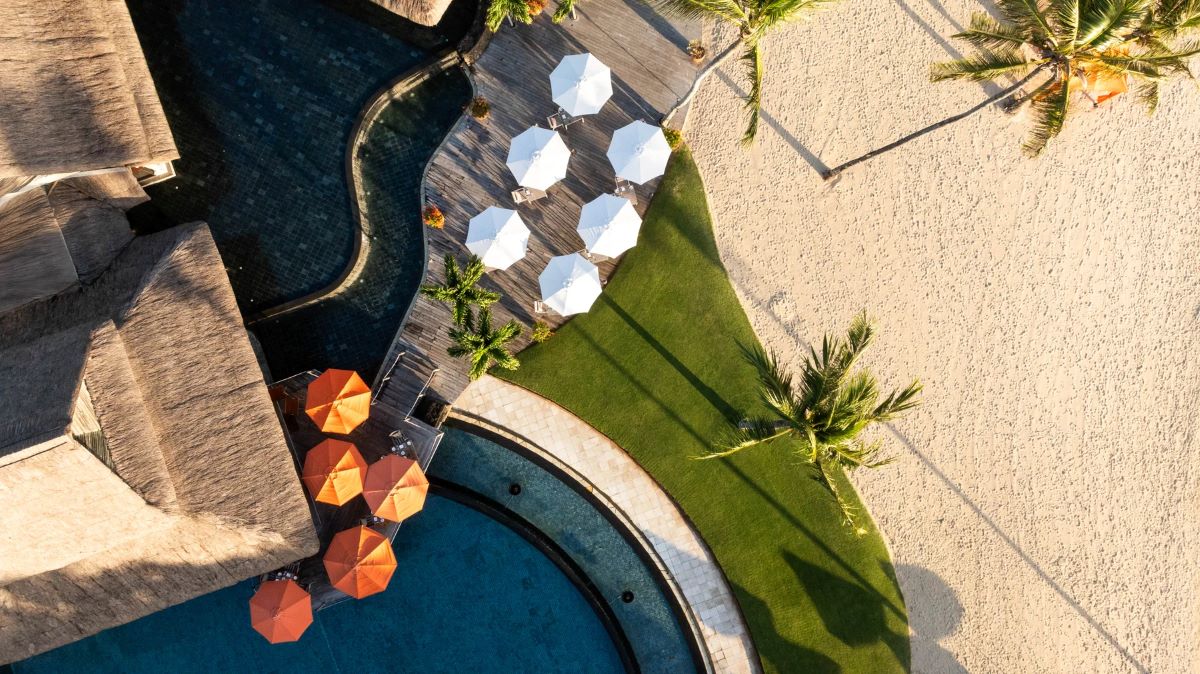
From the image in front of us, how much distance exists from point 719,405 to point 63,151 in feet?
52.1

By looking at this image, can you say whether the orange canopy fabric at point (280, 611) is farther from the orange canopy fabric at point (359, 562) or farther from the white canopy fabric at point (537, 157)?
the white canopy fabric at point (537, 157)

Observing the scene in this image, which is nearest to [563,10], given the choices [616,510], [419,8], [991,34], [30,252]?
[419,8]

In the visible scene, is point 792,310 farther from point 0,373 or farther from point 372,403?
point 0,373

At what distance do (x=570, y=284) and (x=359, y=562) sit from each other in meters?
8.23

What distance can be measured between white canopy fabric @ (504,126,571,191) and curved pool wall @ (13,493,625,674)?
8.62 metres

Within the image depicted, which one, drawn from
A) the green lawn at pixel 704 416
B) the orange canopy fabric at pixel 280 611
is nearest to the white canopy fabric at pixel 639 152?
the green lawn at pixel 704 416

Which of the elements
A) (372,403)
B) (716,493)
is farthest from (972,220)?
(372,403)

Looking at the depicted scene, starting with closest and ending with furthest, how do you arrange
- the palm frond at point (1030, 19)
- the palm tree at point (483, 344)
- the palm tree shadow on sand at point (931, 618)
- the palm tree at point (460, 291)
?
1. the palm frond at point (1030, 19)
2. the palm tree at point (460, 291)
3. the palm tree at point (483, 344)
4. the palm tree shadow on sand at point (931, 618)

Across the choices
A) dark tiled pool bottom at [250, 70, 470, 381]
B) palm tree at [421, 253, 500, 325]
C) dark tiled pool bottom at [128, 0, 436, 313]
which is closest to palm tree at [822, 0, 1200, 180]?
palm tree at [421, 253, 500, 325]

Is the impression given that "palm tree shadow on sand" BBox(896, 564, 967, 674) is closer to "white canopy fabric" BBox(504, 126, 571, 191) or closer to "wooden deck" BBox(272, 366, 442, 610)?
"wooden deck" BBox(272, 366, 442, 610)

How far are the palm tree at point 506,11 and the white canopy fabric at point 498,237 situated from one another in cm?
433

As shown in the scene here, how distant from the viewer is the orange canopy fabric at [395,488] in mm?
14703

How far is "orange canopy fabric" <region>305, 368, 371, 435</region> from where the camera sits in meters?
14.8

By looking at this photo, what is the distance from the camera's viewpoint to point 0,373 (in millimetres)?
12258
